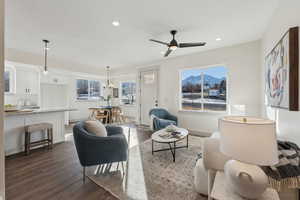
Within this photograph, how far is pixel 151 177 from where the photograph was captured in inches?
90.0

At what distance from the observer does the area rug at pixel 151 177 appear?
1.91 m

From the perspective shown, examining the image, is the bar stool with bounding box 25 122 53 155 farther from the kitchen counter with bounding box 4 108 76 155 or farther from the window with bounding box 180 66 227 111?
the window with bounding box 180 66 227 111

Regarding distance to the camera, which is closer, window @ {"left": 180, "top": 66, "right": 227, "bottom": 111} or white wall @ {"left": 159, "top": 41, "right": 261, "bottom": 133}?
white wall @ {"left": 159, "top": 41, "right": 261, "bottom": 133}

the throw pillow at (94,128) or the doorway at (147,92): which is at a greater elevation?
the doorway at (147,92)

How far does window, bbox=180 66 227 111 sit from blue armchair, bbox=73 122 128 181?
3.53 meters

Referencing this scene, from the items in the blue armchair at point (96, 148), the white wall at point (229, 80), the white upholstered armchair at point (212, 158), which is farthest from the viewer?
the white wall at point (229, 80)

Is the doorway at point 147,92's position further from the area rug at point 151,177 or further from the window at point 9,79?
the window at point 9,79

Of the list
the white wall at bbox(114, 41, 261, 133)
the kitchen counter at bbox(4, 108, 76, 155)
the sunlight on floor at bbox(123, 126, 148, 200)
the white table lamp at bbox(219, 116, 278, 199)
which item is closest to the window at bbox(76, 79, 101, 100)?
the kitchen counter at bbox(4, 108, 76, 155)

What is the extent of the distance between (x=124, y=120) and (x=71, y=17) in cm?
525

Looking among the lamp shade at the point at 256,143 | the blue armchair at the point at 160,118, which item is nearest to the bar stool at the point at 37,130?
the blue armchair at the point at 160,118

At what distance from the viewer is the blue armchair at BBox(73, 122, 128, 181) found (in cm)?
217

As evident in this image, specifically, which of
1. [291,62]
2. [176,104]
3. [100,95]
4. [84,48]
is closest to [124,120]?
[100,95]

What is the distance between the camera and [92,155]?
7.18 ft

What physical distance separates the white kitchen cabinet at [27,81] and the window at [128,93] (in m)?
3.82
